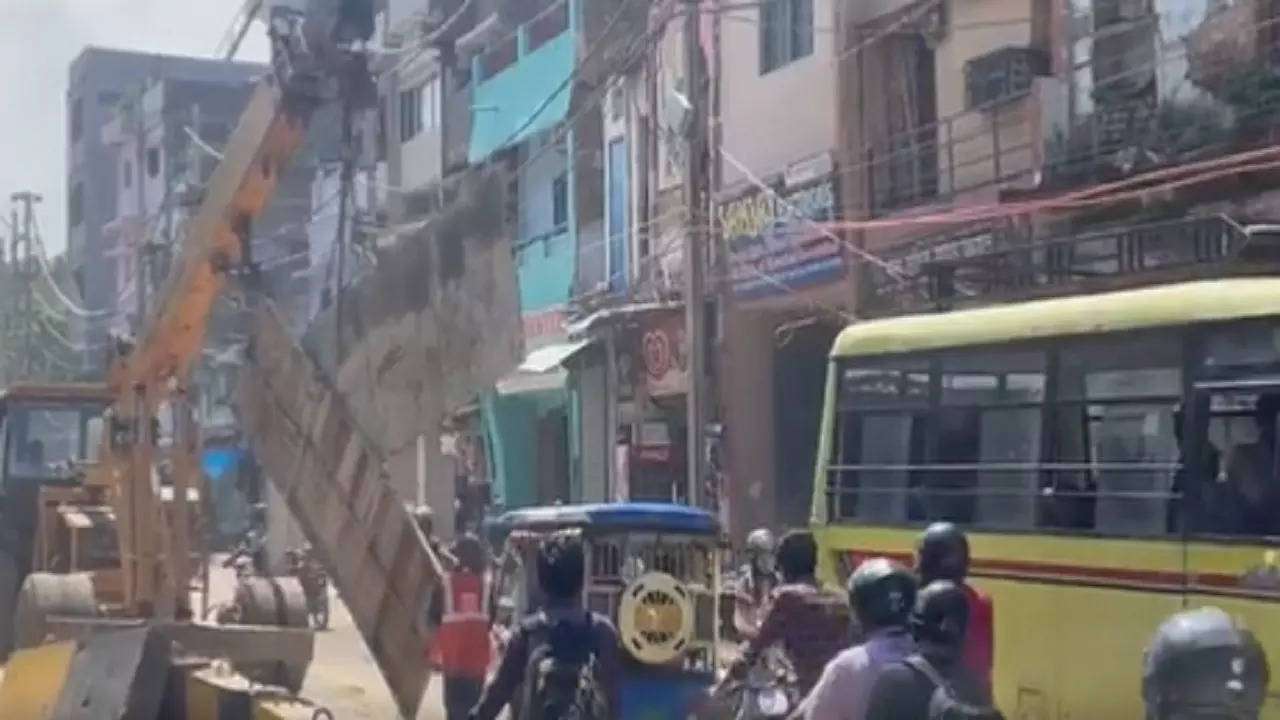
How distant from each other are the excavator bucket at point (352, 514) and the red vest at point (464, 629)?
Result: 1.44ft

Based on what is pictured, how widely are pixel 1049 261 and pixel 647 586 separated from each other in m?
9.98

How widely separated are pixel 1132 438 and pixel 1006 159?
11.6 m

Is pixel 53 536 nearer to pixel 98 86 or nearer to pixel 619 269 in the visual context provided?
pixel 619 269

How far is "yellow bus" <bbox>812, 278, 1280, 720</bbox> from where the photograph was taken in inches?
401

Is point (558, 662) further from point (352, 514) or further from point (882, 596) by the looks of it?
point (352, 514)

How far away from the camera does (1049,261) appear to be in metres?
20.0

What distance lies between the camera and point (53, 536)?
19.6m

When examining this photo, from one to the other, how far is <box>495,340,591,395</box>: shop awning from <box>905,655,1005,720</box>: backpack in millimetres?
25400

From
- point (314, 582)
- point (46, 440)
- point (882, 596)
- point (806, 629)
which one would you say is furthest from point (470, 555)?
point (314, 582)

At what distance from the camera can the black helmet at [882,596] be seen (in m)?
5.82

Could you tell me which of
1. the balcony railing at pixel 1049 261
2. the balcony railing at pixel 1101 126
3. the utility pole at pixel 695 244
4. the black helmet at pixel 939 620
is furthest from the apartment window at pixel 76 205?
the black helmet at pixel 939 620

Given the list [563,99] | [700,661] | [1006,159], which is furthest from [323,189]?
[700,661]

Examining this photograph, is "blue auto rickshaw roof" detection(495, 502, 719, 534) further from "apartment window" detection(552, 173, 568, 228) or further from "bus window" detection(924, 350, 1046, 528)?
"apartment window" detection(552, 173, 568, 228)

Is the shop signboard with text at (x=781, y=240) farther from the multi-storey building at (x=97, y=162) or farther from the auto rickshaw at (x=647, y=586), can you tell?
the multi-storey building at (x=97, y=162)
